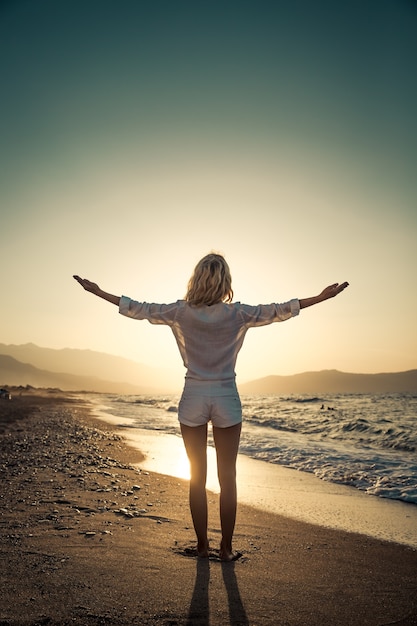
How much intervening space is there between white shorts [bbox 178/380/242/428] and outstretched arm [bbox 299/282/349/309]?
0.95 metres

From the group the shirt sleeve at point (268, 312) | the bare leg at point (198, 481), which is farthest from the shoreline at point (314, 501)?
the shirt sleeve at point (268, 312)

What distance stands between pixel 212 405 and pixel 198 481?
0.70 m

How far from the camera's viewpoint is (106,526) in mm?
4555

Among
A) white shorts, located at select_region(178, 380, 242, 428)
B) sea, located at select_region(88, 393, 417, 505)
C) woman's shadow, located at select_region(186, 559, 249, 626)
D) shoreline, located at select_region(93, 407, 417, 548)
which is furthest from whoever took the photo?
sea, located at select_region(88, 393, 417, 505)

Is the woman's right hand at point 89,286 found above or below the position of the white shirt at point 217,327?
above

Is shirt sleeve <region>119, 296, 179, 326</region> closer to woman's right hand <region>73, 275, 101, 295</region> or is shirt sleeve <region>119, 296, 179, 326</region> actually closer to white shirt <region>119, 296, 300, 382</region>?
white shirt <region>119, 296, 300, 382</region>

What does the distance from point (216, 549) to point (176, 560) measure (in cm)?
49

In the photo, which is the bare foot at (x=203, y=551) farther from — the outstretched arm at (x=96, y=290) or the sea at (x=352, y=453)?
the sea at (x=352, y=453)

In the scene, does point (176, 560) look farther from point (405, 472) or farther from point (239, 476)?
point (405, 472)

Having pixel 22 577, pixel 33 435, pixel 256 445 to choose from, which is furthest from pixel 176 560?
pixel 33 435

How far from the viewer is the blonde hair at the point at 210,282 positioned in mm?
3971

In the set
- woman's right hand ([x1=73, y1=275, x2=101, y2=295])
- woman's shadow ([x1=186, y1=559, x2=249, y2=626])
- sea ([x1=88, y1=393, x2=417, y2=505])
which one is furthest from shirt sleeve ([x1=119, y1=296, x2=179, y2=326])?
sea ([x1=88, y1=393, x2=417, y2=505])

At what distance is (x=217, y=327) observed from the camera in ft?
13.2

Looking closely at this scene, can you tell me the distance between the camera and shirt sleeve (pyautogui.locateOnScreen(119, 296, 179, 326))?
414 centimetres
